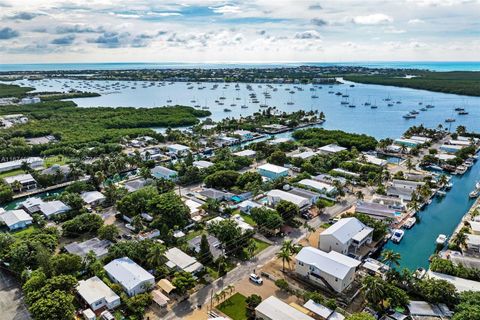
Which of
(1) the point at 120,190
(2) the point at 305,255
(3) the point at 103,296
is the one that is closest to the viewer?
(3) the point at 103,296

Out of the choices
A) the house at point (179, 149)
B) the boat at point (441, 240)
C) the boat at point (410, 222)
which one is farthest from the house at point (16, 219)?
the boat at point (441, 240)

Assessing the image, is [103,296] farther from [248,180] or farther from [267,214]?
[248,180]

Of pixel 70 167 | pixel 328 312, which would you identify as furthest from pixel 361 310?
pixel 70 167

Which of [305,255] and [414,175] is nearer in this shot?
[305,255]

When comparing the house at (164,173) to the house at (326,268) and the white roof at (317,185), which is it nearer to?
the white roof at (317,185)

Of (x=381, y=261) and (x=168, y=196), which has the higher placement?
(x=168, y=196)

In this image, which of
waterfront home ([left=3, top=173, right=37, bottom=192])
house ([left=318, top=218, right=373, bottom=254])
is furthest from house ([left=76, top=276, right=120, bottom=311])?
waterfront home ([left=3, top=173, right=37, bottom=192])

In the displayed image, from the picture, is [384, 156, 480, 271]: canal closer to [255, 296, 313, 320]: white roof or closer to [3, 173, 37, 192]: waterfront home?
[255, 296, 313, 320]: white roof
